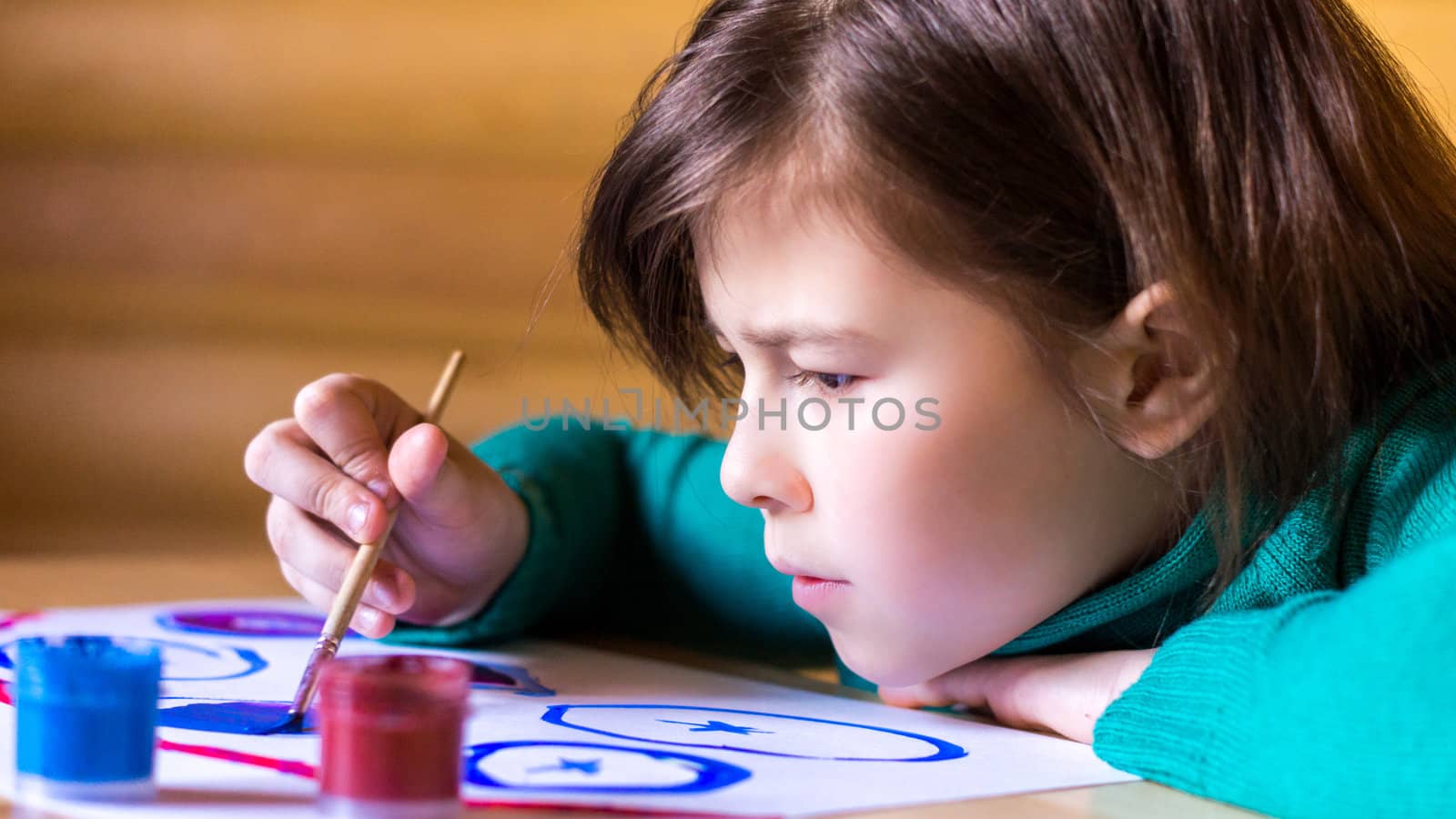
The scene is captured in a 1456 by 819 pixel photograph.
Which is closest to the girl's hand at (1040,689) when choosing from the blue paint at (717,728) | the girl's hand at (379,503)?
the blue paint at (717,728)

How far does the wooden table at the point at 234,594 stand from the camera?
19.6 inches

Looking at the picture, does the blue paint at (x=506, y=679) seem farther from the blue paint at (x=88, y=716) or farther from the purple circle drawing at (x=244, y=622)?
the blue paint at (x=88, y=716)

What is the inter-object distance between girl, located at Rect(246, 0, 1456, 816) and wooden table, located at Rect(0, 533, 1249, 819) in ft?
0.07

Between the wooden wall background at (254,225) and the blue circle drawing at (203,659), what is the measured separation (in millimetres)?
398

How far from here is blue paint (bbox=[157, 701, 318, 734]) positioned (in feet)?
1.83

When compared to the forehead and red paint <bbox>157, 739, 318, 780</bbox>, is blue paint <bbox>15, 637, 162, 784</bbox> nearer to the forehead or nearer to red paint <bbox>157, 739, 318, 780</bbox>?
red paint <bbox>157, 739, 318, 780</bbox>

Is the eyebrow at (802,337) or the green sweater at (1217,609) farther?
the eyebrow at (802,337)

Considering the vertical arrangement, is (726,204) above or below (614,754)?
above

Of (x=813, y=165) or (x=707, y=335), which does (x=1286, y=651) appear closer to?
(x=813, y=165)

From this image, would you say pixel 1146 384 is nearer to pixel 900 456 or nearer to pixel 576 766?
pixel 900 456

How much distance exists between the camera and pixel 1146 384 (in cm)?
63

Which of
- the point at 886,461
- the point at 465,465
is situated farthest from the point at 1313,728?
the point at 465,465

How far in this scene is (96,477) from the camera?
118cm

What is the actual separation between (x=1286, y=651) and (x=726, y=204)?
0.29 meters
